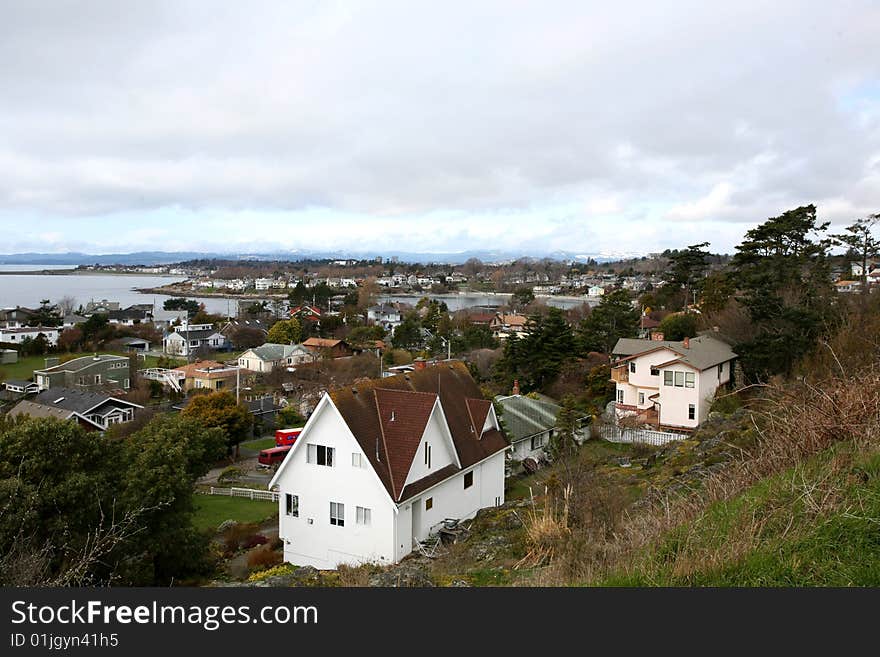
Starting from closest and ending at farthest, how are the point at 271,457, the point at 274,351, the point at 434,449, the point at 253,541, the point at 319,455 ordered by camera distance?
the point at 319,455 < the point at 434,449 < the point at 253,541 < the point at 271,457 < the point at 274,351

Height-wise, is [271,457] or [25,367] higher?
[25,367]

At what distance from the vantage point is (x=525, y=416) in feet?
66.8

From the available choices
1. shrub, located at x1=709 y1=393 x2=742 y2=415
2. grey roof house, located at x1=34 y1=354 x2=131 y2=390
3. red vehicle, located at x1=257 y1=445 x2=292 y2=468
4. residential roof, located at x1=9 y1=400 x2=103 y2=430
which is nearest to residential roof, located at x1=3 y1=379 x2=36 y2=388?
grey roof house, located at x1=34 y1=354 x2=131 y2=390

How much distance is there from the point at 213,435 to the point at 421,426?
493 cm

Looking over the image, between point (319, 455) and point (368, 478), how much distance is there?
1.14m

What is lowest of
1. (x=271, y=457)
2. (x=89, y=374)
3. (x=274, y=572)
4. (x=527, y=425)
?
(x=271, y=457)

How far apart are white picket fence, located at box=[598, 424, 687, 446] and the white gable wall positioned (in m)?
11.1

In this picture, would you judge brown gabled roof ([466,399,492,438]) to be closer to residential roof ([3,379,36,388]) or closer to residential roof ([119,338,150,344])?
residential roof ([3,379,36,388])

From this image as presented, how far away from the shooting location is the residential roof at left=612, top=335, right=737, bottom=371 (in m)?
20.8

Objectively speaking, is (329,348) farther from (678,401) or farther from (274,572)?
(274,572)

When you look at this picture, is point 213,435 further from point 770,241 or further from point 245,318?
point 245,318

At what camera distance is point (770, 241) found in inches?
1089

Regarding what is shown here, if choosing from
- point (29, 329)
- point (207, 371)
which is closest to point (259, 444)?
point (207, 371)

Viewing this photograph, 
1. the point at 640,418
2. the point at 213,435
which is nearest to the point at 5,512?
the point at 213,435
